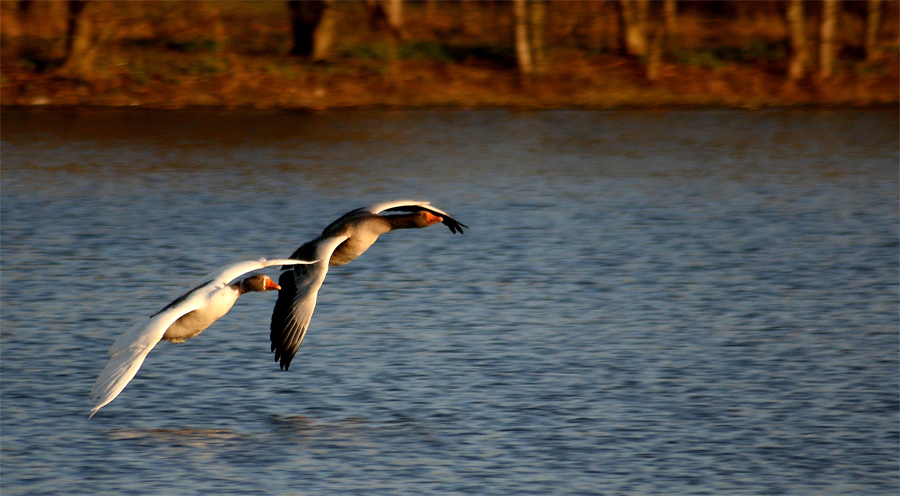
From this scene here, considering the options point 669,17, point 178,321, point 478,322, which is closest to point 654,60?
point 669,17

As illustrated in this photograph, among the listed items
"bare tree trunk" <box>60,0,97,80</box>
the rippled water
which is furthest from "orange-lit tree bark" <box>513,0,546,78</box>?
"bare tree trunk" <box>60,0,97,80</box>

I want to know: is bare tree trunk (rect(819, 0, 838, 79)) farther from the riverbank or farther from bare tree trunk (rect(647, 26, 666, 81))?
bare tree trunk (rect(647, 26, 666, 81))

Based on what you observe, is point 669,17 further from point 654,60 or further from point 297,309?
point 297,309

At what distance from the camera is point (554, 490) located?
30.3ft

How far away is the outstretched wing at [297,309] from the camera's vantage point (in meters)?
10.1

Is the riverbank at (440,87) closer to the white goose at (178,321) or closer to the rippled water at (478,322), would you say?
the rippled water at (478,322)

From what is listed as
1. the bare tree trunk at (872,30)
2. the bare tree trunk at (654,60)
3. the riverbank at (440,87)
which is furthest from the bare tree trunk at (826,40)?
the bare tree trunk at (654,60)

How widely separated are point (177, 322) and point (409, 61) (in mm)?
23039

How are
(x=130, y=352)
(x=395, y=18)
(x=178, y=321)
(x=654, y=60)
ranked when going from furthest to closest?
(x=395, y=18), (x=654, y=60), (x=178, y=321), (x=130, y=352)

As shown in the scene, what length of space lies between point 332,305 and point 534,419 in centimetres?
Result: 439

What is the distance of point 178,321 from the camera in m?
9.99

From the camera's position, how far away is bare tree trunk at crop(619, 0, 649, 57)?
33.1m

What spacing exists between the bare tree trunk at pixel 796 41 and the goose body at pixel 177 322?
24.1 m

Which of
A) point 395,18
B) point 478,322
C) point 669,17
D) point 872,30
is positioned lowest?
point 478,322
